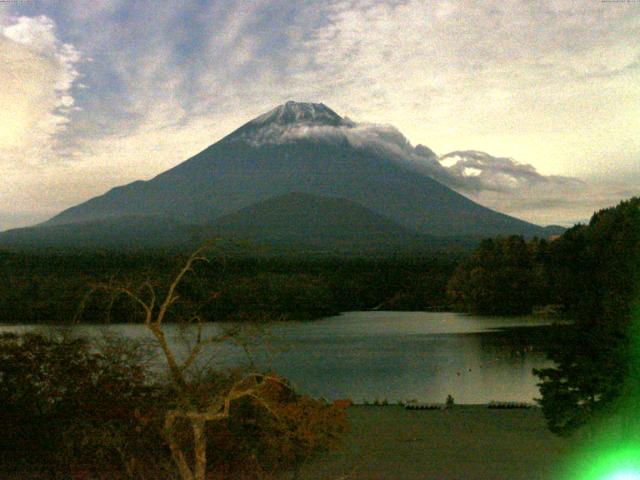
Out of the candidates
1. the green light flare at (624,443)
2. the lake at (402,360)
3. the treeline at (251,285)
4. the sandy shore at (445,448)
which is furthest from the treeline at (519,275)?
the green light flare at (624,443)

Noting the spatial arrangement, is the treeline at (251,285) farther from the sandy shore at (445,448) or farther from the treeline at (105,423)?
the treeline at (105,423)

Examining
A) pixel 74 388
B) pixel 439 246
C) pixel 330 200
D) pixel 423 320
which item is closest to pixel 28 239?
pixel 330 200

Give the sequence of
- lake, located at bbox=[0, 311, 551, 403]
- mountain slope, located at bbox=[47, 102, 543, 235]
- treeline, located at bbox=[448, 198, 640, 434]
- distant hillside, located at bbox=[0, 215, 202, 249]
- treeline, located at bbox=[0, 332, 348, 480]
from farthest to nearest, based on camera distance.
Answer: mountain slope, located at bbox=[47, 102, 543, 235] < distant hillside, located at bbox=[0, 215, 202, 249] < lake, located at bbox=[0, 311, 551, 403] < treeline, located at bbox=[448, 198, 640, 434] < treeline, located at bbox=[0, 332, 348, 480]

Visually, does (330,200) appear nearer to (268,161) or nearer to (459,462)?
(268,161)

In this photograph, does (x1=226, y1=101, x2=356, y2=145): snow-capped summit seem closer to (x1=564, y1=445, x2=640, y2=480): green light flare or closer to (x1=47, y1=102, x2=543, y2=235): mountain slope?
(x1=47, y1=102, x2=543, y2=235): mountain slope

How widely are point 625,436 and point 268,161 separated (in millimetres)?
107142

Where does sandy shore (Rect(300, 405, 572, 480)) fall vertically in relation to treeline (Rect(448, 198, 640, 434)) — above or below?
below

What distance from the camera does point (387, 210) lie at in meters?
105

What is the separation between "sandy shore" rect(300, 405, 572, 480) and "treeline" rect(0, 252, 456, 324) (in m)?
16.2

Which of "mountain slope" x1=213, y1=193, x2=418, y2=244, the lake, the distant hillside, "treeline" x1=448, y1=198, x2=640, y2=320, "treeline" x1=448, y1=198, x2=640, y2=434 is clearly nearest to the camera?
"treeline" x1=448, y1=198, x2=640, y2=434

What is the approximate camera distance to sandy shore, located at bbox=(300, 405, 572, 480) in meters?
8.99

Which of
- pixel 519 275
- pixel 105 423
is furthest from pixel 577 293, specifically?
pixel 105 423

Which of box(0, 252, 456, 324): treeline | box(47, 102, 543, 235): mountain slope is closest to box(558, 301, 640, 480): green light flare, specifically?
box(0, 252, 456, 324): treeline

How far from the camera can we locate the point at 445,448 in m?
10.4
